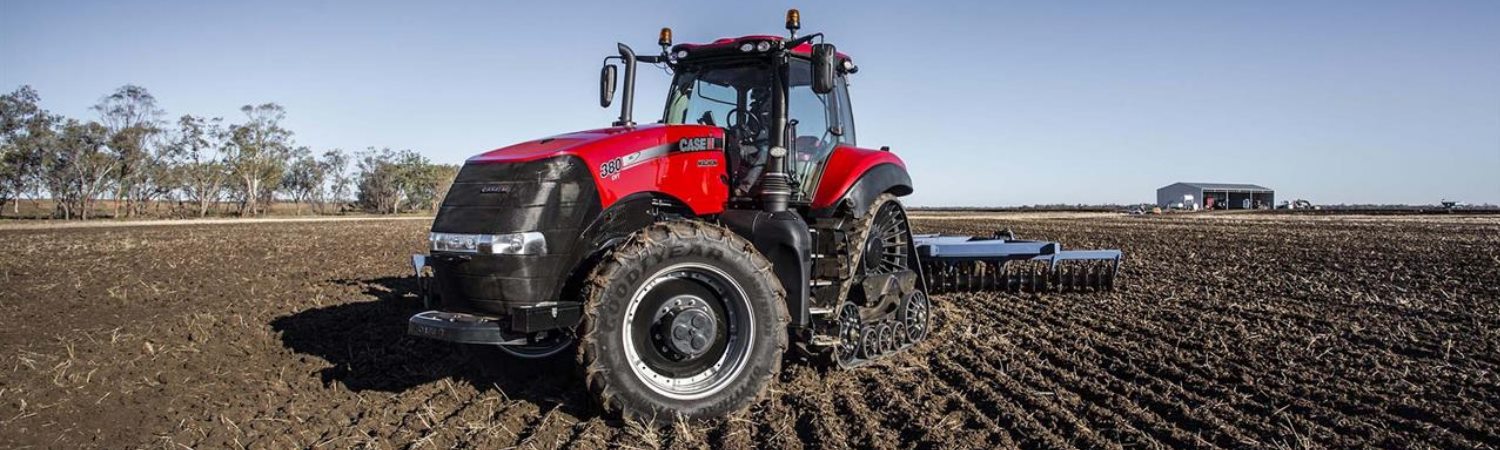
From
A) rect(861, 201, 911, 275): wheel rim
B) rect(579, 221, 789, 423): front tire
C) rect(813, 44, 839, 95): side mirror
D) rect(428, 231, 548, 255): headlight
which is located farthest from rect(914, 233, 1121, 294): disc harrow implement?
rect(428, 231, 548, 255): headlight

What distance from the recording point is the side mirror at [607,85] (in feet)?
20.1

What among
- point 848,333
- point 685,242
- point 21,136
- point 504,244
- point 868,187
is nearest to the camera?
point 504,244

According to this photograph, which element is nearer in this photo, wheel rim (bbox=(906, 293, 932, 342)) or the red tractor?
the red tractor

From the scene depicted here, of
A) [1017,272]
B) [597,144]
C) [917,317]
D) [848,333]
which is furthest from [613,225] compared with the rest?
[1017,272]

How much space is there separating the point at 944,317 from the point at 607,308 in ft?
15.9

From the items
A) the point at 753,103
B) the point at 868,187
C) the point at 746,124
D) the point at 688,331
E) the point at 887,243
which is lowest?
the point at 688,331

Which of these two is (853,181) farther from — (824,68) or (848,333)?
(824,68)

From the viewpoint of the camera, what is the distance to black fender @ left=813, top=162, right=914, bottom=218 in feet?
20.5

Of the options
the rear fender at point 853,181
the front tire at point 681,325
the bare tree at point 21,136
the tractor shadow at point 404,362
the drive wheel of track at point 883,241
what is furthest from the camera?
the bare tree at point 21,136

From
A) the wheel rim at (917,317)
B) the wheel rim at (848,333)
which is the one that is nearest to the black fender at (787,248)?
the wheel rim at (848,333)

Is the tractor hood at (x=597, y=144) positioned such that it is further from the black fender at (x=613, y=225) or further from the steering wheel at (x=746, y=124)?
the steering wheel at (x=746, y=124)

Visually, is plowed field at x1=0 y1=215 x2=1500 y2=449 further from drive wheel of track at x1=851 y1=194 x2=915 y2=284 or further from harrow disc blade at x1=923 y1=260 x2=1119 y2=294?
drive wheel of track at x1=851 y1=194 x2=915 y2=284

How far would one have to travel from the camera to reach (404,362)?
252 inches

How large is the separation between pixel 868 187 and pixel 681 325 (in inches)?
90.5
